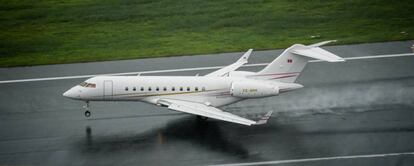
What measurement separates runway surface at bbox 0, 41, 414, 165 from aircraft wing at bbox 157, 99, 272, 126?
4.14 feet

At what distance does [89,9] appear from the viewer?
62750 millimetres

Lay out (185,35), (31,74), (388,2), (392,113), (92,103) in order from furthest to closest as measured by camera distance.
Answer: (388,2) → (185,35) → (31,74) → (92,103) → (392,113)

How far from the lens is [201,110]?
41.5m

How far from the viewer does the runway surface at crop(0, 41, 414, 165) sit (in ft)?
129

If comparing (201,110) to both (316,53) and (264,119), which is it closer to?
(264,119)

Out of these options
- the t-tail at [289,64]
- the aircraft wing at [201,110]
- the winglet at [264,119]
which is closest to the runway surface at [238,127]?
the winglet at [264,119]

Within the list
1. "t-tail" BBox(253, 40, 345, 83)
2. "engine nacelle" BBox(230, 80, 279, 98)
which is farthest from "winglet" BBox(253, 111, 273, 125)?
"t-tail" BBox(253, 40, 345, 83)

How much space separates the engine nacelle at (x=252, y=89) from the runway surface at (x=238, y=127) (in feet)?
6.04

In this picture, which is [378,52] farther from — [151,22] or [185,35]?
[151,22]

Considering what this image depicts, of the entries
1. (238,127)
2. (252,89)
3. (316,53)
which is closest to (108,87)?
(238,127)

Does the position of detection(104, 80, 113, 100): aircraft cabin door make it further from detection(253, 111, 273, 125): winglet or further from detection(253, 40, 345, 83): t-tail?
detection(253, 111, 273, 125): winglet

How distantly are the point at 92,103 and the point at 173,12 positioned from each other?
55.1 feet

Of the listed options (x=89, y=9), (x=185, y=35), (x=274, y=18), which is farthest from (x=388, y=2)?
(x=89, y=9)

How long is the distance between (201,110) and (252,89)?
9.65 feet
